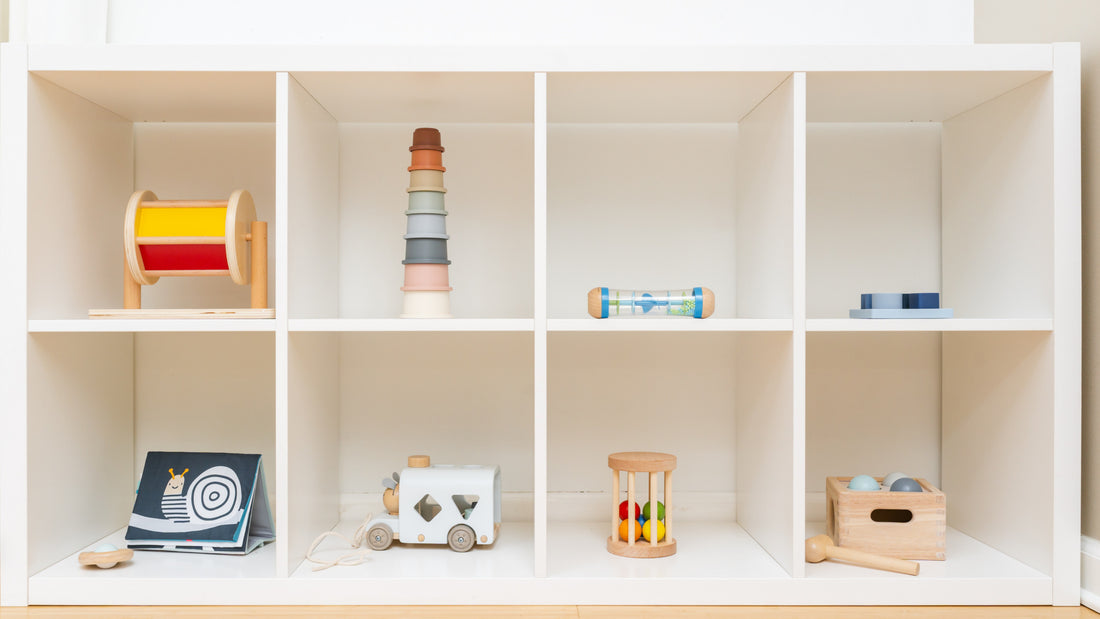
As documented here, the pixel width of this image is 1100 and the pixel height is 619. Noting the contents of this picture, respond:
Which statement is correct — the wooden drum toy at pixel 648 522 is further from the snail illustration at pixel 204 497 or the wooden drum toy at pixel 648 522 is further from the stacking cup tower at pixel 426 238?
the snail illustration at pixel 204 497

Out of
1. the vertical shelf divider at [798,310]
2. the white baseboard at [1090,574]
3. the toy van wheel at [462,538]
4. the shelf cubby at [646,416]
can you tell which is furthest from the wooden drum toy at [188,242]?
the white baseboard at [1090,574]

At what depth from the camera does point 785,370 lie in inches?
49.5

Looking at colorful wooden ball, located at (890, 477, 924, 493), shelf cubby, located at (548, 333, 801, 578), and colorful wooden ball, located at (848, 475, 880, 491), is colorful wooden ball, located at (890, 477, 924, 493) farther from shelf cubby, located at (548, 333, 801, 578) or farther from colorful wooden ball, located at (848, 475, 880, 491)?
shelf cubby, located at (548, 333, 801, 578)

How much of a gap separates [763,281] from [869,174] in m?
0.43

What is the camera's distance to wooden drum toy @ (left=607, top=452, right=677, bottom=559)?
4.36ft

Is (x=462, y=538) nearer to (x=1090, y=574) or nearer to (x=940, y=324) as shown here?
(x=940, y=324)

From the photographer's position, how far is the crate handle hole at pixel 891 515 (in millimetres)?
1412

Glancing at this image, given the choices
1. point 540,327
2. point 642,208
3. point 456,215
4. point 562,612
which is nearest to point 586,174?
point 642,208

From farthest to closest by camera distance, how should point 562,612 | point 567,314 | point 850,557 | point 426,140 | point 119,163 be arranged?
point 567,314 < point 119,163 < point 426,140 < point 850,557 < point 562,612

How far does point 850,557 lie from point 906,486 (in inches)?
7.4

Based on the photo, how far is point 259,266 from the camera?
4.44 ft

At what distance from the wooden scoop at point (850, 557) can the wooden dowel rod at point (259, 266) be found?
1.02 metres
